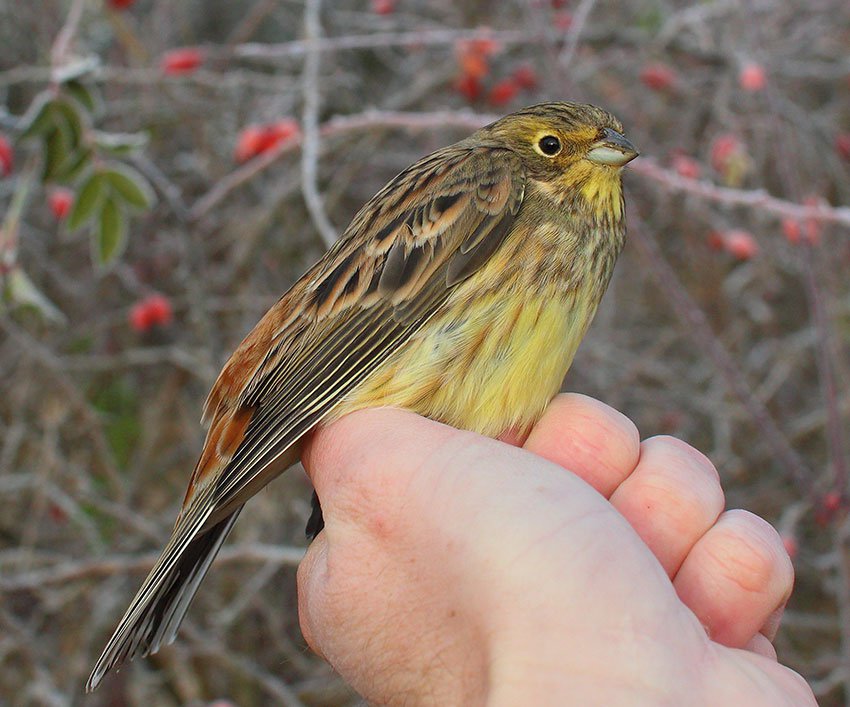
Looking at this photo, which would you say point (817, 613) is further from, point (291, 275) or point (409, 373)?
point (409, 373)

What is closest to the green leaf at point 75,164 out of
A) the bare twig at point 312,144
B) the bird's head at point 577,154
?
the bare twig at point 312,144

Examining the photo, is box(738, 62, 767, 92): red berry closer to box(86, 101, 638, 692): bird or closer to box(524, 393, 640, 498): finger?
box(86, 101, 638, 692): bird

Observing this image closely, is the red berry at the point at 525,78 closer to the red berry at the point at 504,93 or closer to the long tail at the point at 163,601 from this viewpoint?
the red berry at the point at 504,93

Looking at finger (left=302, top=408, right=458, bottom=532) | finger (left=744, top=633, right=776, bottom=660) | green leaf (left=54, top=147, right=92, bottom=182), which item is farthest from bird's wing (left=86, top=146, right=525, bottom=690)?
finger (left=744, top=633, right=776, bottom=660)

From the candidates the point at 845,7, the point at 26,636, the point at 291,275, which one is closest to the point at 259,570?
the point at 26,636

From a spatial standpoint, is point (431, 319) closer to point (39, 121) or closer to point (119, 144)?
point (119, 144)

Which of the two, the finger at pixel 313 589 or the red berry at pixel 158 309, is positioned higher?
the finger at pixel 313 589
